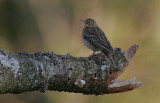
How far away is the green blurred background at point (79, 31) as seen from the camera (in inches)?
400

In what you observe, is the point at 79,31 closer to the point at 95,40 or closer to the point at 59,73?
the point at 95,40

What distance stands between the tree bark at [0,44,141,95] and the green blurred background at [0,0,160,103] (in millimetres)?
4207

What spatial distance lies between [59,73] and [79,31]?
6.13 m

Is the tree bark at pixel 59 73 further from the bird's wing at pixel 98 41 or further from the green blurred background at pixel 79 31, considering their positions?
the green blurred background at pixel 79 31

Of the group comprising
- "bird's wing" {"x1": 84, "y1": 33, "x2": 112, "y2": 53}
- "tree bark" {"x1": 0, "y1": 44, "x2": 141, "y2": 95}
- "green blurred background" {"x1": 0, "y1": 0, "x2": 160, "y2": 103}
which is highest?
"green blurred background" {"x1": 0, "y1": 0, "x2": 160, "y2": 103}

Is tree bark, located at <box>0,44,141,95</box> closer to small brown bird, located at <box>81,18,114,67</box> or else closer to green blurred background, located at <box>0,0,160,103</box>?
small brown bird, located at <box>81,18,114,67</box>

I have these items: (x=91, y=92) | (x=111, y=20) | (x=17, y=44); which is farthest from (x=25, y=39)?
(x=91, y=92)

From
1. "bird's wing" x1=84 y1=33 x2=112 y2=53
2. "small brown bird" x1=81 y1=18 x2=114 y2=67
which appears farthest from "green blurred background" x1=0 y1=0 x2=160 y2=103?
"bird's wing" x1=84 y1=33 x2=112 y2=53

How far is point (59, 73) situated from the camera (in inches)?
193

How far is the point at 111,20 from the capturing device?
36.3ft

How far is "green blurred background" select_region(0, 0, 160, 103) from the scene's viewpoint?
10.2m

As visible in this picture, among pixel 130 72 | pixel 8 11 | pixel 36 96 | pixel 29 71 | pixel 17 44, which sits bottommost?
pixel 29 71

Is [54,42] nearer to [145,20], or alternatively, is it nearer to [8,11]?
[8,11]

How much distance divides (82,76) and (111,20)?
20.1 feet
